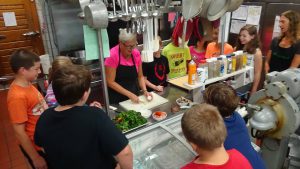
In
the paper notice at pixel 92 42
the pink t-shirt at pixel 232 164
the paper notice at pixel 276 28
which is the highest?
the paper notice at pixel 92 42

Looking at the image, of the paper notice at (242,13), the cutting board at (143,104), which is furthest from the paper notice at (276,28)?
the cutting board at (143,104)

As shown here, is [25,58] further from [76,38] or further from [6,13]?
[6,13]

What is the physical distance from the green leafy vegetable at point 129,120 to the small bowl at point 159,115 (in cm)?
12

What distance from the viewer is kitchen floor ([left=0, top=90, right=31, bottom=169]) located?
3301 millimetres

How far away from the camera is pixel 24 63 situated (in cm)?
182

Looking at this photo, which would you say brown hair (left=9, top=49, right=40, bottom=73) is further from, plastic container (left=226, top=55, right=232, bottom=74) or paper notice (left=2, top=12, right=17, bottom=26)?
paper notice (left=2, top=12, right=17, bottom=26)

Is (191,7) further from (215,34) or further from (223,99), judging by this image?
(215,34)

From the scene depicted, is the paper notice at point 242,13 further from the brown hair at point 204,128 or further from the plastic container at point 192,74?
the brown hair at point 204,128

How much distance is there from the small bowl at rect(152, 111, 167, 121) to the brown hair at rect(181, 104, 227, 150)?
2.65 ft

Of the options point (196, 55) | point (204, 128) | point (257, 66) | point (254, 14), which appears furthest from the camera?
point (254, 14)

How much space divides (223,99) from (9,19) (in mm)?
5649

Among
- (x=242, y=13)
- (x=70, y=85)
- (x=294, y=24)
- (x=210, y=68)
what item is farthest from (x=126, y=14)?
(x=242, y=13)

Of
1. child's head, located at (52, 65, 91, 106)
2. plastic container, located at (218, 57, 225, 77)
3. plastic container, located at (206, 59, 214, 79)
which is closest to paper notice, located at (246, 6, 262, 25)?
plastic container, located at (218, 57, 225, 77)

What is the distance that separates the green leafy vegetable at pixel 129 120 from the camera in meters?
1.89
